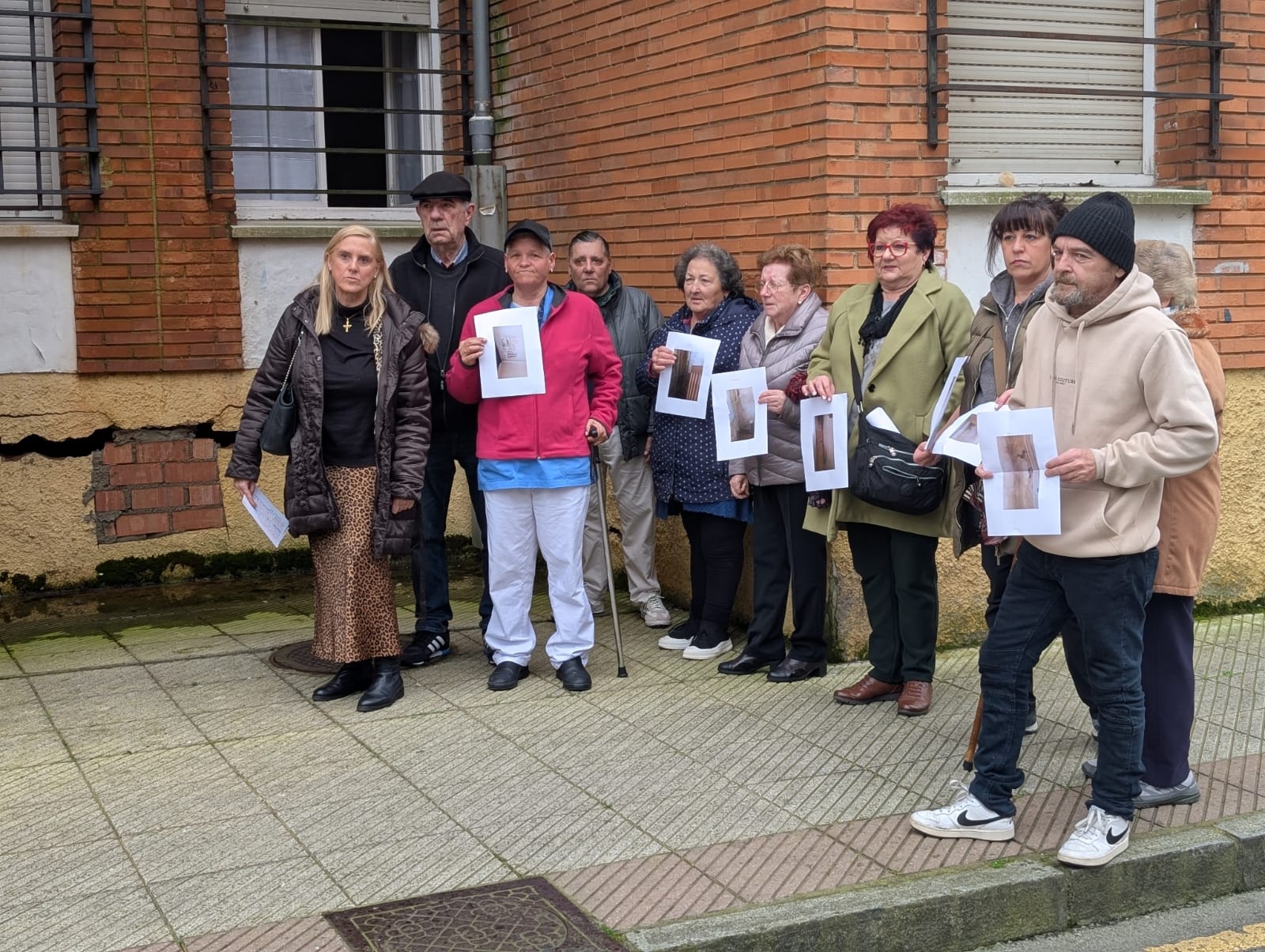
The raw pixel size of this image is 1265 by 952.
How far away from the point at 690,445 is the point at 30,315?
12.8 feet

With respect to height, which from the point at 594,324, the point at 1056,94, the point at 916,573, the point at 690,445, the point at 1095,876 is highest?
the point at 1056,94

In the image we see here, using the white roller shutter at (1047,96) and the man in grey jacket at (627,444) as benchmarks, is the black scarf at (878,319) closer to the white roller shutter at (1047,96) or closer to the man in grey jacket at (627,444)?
the man in grey jacket at (627,444)

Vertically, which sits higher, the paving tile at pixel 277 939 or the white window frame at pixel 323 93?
the white window frame at pixel 323 93

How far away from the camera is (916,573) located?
6145mm

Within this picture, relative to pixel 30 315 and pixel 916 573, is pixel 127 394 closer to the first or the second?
pixel 30 315

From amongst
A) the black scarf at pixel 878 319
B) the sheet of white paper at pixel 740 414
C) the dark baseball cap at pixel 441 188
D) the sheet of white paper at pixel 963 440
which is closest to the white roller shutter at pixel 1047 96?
the black scarf at pixel 878 319

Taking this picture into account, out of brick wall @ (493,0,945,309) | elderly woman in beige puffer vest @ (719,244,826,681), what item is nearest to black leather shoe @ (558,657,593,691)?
elderly woman in beige puffer vest @ (719,244,826,681)

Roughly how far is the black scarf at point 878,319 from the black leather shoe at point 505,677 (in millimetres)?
2066

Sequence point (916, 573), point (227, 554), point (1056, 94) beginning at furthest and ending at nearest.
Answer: point (227, 554)
point (1056, 94)
point (916, 573)

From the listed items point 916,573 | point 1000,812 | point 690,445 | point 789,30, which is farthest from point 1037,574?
point 789,30

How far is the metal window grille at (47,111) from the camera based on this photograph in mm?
8461

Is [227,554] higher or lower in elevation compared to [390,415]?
lower

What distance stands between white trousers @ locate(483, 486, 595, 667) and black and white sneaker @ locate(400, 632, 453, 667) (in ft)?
1.53

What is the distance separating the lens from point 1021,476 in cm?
455
